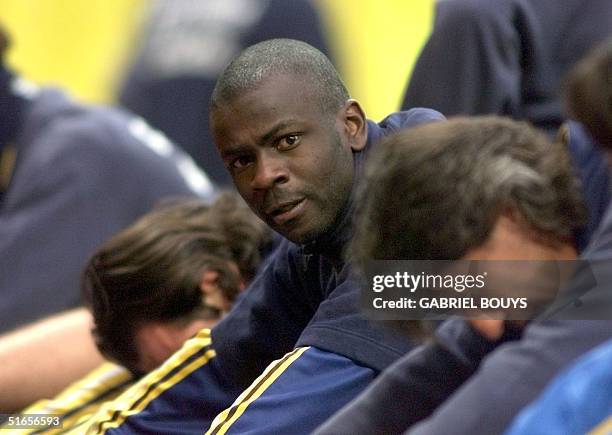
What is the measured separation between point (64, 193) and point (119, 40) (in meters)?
1.62

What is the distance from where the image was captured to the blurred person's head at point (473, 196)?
1323 millimetres

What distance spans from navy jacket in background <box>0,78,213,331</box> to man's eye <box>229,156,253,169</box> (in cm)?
126

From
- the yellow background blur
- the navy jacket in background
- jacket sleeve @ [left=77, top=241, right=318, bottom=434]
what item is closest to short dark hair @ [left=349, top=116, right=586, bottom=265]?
jacket sleeve @ [left=77, top=241, right=318, bottom=434]

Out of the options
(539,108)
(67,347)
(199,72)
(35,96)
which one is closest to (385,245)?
(539,108)

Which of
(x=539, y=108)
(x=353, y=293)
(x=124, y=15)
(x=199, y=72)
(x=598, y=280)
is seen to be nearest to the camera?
(x=598, y=280)

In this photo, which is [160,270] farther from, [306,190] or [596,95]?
[596,95]

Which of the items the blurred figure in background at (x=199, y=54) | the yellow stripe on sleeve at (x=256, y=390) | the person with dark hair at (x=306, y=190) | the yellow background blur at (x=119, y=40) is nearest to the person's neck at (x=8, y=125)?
the blurred figure in background at (x=199, y=54)

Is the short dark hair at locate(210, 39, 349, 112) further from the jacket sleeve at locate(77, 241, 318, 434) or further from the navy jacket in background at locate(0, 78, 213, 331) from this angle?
the navy jacket in background at locate(0, 78, 213, 331)

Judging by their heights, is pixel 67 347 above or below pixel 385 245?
below

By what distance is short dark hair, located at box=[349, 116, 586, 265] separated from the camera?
1.32 meters

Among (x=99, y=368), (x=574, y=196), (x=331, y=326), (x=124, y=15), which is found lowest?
(x=99, y=368)

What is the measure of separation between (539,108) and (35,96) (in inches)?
49.7

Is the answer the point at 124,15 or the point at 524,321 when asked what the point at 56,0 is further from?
the point at 524,321

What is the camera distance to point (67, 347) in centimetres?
260
